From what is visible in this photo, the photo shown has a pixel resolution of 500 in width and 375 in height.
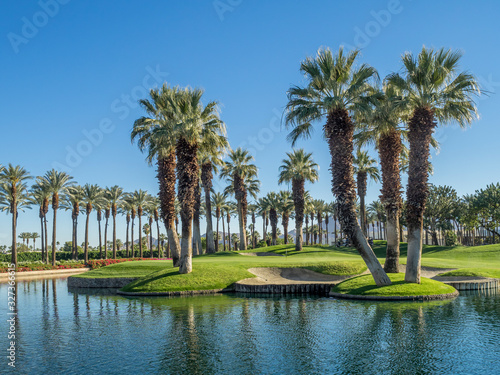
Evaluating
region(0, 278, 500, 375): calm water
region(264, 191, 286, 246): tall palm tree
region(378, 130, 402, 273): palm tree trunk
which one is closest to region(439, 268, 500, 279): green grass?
region(0, 278, 500, 375): calm water

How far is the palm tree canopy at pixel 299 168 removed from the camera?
62.9 m

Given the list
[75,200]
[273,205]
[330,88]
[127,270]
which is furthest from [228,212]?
[330,88]

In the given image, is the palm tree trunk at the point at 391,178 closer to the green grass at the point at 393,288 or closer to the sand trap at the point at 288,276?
the green grass at the point at 393,288

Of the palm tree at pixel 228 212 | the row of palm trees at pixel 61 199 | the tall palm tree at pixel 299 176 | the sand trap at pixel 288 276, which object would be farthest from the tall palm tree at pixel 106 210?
the sand trap at pixel 288 276

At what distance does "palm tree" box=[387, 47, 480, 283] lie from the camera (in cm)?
2703

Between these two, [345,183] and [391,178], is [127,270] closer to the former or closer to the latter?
[345,183]

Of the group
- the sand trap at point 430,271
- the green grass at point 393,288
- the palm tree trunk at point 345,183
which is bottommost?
the sand trap at point 430,271

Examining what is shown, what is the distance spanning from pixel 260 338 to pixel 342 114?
16804 mm

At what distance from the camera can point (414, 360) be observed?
1359cm

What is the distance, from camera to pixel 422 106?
27781 millimetres

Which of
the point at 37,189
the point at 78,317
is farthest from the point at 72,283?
the point at 37,189

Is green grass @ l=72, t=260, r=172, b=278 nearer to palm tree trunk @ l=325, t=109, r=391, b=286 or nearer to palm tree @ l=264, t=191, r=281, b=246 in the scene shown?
palm tree trunk @ l=325, t=109, r=391, b=286

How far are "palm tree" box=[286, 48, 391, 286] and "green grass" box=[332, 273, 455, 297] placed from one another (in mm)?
852

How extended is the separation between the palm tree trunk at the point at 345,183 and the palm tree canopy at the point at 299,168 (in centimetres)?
3436
